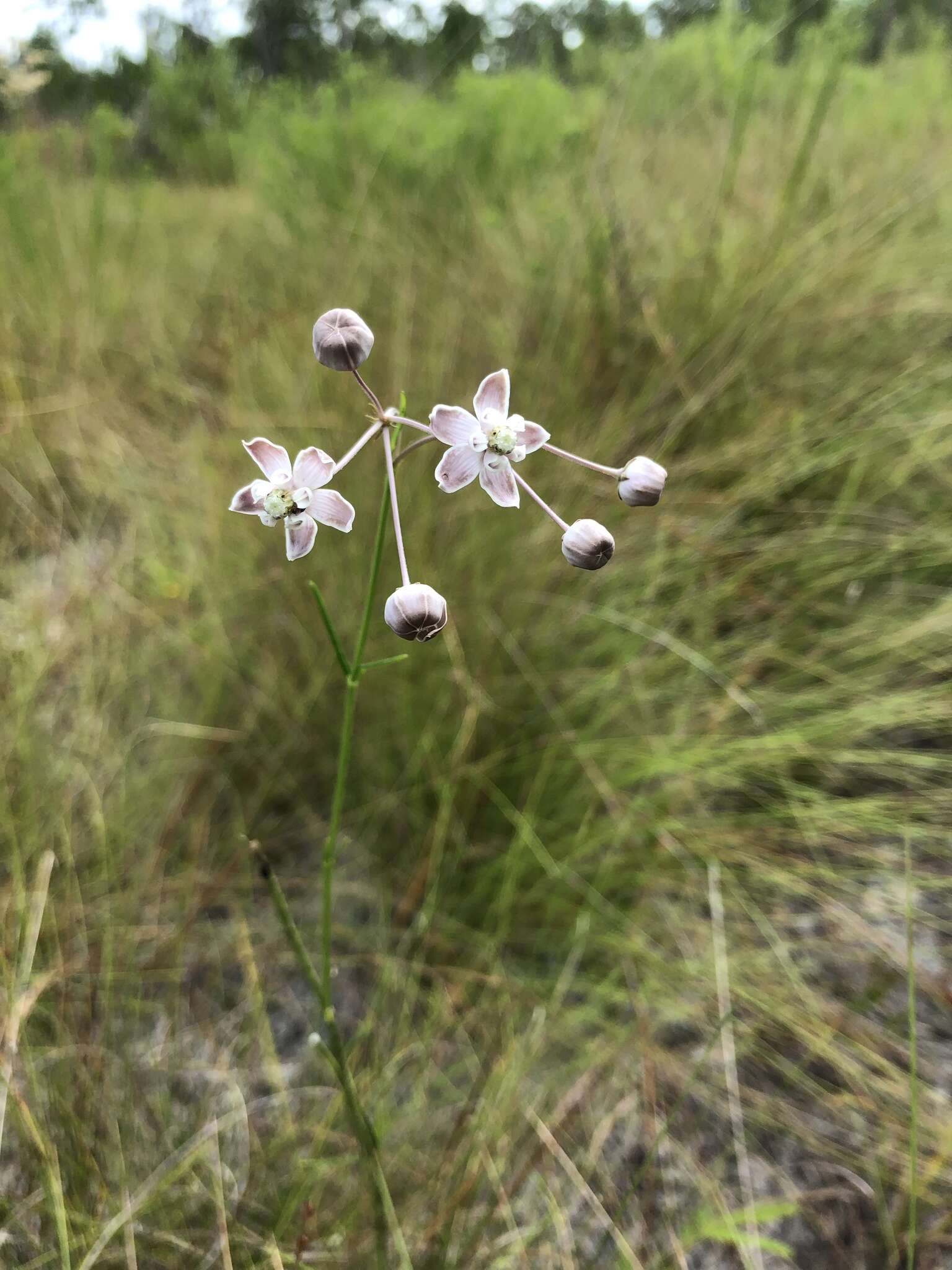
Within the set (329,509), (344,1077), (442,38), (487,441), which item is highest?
(442,38)

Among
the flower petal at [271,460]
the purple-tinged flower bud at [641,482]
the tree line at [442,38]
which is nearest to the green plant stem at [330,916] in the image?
the flower petal at [271,460]

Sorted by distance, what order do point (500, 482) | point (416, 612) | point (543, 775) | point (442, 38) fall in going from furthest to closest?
point (442, 38) → point (543, 775) → point (500, 482) → point (416, 612)

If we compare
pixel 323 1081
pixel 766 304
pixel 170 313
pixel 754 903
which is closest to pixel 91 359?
pixel 170 313

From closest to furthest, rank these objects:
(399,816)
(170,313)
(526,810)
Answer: (526,810) → (399,816) → (170,313)

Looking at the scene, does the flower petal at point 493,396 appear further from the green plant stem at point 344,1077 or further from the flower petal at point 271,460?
the green plant stem at point 344,1077

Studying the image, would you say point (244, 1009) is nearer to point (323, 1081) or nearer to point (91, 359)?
point (323, 1081)

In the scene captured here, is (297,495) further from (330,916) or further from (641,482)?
(330,916)

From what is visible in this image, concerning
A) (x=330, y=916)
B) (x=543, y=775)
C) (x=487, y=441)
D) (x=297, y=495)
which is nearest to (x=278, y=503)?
(x=297, y=495)
